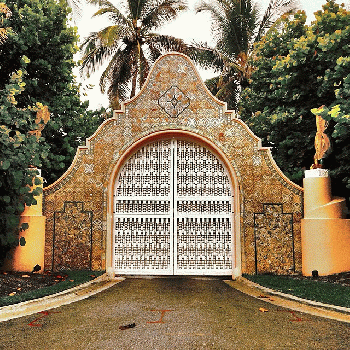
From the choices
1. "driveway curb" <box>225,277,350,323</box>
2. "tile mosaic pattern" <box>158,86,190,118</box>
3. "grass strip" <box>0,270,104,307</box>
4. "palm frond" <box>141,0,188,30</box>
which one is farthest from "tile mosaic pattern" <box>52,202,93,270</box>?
"palm frond" <box>141,0,188,30</box>

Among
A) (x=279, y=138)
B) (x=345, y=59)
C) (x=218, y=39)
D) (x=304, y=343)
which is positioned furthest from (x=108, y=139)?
(x=218, y=39)

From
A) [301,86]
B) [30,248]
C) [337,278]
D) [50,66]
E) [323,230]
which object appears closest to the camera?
[337,278]

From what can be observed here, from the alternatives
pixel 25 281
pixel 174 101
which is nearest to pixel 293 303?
pixel 25 281

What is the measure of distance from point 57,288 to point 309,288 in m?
5.11

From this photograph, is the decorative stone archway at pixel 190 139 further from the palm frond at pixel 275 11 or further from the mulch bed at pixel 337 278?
the palm frond at pixel 275 11

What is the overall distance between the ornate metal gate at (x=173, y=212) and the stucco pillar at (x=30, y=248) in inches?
75.5

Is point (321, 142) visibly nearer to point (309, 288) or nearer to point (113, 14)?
point (309, 288)

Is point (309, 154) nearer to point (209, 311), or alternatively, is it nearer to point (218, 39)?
point (209, 311)

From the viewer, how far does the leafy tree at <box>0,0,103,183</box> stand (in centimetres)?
1155

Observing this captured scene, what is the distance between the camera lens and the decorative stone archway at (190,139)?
10.3 meters

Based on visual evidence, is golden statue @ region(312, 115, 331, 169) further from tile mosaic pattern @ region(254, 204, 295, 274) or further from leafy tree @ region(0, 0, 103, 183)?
leafy tree @ region(0, 0, 103, 183)

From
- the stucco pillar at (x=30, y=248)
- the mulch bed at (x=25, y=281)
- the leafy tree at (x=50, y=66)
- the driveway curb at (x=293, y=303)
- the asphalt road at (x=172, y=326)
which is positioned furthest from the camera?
the leafy tree at (x=50, y=66)

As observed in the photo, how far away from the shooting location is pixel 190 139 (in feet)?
35.7

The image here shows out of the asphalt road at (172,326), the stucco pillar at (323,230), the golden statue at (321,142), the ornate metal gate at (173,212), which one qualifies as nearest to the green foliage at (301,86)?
the golden statue at (321,142)
